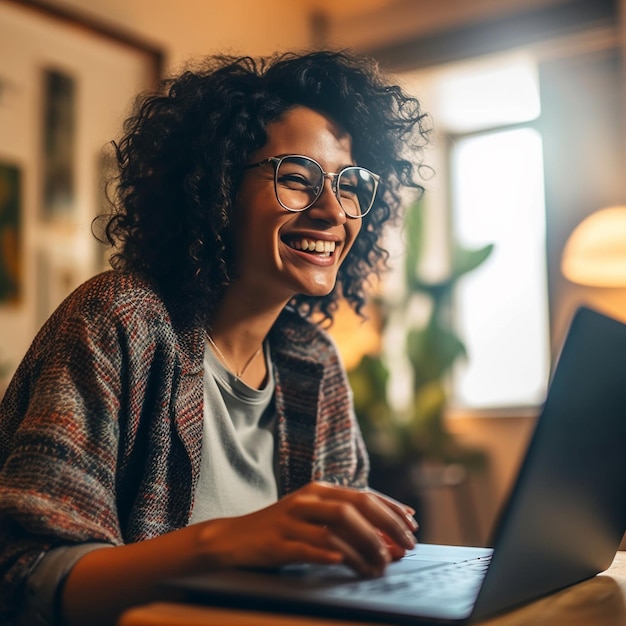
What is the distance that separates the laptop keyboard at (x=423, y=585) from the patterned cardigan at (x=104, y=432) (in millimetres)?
315

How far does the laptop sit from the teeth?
0.55 meters

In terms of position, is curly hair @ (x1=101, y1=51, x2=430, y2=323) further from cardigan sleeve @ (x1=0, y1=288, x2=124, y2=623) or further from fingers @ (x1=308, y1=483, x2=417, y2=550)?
fingers @ (x1=308, y1=483, x2=417, y2=550)

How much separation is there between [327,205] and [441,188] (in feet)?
10.5

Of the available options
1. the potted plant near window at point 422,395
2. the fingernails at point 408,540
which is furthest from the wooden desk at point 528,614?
the potted plant near window at point 422,395

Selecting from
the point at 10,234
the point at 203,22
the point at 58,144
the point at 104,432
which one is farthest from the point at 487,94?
the point at 104,432

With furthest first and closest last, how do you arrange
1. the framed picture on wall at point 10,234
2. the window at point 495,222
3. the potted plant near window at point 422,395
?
the window at point 495,222, the potted plant near window at point 422,395, the framed picture on wall at point 10,234

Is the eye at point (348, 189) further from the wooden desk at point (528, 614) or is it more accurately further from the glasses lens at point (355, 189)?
the wooden desk at point (528, 614)

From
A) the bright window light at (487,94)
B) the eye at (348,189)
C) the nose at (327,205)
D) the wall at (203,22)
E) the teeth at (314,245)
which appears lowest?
the teeth at (314,245)

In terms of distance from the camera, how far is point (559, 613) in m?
0.66

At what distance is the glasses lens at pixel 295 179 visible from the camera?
120 centimetres

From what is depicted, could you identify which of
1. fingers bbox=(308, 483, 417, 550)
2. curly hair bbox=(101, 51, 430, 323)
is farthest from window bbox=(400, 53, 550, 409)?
fingers bbox=(308, 483, 417, 550)

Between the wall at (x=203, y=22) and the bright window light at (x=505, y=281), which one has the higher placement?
the wall at (x=203, y=22)

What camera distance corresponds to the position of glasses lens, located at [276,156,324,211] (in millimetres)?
1195

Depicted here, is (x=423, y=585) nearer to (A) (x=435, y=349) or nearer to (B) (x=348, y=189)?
(B) (x=348, y=189)
